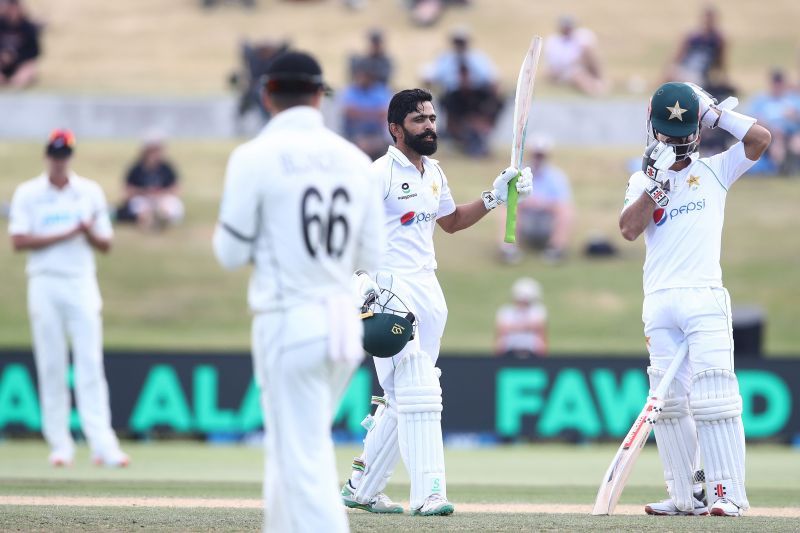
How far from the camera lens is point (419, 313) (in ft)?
25.7

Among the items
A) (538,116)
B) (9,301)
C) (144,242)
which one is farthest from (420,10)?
(9,301)

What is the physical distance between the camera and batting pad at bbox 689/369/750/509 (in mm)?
7664

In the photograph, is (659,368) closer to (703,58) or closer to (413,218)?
(413,218)

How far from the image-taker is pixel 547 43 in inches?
1077

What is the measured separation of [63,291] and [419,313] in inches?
177

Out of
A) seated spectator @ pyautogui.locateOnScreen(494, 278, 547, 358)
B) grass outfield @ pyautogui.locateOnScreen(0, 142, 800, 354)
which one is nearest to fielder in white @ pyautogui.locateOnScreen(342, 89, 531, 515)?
seated spectator @ pyautogui.locateOnScreen(494, 278, 547, 358)

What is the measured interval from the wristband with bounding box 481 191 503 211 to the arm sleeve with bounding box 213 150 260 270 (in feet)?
8.82

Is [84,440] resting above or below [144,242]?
below

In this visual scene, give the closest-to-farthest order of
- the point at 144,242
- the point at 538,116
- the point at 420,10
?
the point at 144,242 < the point at 538,116 < the point at 420,10

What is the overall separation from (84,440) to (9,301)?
231 inches

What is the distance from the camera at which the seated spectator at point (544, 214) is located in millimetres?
19297

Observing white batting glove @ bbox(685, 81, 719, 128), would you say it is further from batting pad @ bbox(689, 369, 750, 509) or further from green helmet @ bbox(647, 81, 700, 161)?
batting pad @ bbox(689, 369, 750, 509)

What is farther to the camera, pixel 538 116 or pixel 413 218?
pixel 538 116

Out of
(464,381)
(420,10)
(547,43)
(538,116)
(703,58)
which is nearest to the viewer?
(464,381)
